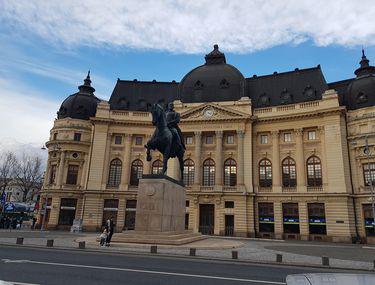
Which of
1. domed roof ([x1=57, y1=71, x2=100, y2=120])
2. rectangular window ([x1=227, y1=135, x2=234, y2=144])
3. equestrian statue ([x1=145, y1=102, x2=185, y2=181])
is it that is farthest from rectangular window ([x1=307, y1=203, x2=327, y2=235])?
domed roof ([x1=57, y1=71, x2=100, y2=120])

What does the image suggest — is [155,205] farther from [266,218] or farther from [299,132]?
[299,132]

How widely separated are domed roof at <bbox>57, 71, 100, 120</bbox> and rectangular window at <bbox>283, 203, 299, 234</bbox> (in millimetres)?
37317

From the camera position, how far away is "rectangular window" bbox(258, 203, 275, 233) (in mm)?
46234

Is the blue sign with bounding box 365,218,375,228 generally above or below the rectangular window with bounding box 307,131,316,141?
below

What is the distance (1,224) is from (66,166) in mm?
12794

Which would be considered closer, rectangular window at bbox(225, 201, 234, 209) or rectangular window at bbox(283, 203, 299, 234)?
rectangular window at bbox(283, 203, 299, 234)

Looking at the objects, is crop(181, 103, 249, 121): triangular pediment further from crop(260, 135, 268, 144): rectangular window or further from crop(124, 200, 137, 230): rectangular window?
crop(124, 200, 137, 230): rectangular window

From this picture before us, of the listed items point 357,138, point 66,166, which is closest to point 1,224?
point 66,166

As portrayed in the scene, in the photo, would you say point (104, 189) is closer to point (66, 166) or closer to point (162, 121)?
point (66, 166)

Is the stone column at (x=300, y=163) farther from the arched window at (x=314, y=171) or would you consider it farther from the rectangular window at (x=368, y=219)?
the rectangular window at (x=368, y=219)

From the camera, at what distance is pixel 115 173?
2093 inches

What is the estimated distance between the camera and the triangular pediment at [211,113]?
1939 inches

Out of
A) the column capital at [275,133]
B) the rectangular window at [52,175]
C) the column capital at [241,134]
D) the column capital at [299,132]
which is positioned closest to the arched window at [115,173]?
the rectangular window at [52,175]

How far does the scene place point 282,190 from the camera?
153ft
